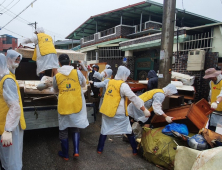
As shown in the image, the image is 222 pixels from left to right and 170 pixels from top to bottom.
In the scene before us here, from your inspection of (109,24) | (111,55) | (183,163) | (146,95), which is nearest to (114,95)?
(146,95)

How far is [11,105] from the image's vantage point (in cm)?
195

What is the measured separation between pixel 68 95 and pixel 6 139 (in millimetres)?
1188

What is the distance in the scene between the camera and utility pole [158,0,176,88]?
3.92 meters

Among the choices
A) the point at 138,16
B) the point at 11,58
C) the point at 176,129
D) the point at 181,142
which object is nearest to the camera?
the point at 11,58

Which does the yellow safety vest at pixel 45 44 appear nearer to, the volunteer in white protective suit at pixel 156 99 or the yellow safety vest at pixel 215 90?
the volunteer in white protective suit at pixel 156 99

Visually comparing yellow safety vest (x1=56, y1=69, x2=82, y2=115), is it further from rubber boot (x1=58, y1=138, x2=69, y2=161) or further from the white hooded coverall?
the white hooded coverall

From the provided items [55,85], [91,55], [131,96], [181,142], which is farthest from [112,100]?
[91,55]

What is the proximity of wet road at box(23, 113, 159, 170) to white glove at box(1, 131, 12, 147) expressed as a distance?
1042 millimetres

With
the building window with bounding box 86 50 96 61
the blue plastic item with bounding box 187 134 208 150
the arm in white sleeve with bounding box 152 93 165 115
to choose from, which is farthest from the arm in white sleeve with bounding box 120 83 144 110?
the building window with bounding box 86 50 96 61

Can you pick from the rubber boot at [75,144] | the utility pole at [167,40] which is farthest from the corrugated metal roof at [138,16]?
the rubber boot at [75,144]

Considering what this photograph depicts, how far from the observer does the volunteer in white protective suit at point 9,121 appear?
1917 millimetres

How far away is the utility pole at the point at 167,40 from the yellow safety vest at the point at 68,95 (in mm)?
2125

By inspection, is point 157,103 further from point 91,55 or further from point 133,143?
point 91,55

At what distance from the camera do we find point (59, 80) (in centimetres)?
293
